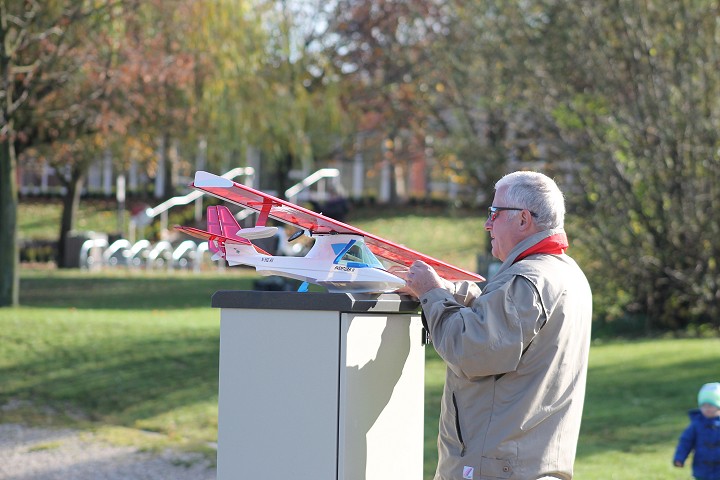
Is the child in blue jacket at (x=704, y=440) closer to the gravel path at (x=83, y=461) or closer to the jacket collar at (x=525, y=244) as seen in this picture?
the gravel path at (x=83, y=461)

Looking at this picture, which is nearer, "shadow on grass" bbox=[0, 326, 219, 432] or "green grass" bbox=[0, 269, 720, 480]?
"green grass" bbox=[0, 269, 720, 480]

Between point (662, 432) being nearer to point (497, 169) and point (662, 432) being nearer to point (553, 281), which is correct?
point (553, 281)

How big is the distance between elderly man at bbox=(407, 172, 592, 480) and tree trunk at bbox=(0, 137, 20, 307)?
Answer: 15805 mm

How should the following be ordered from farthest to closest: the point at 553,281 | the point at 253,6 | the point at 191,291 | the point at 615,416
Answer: the point at 253,6 → the point at 191,291 → the point at 615,416 → the point at 553,281

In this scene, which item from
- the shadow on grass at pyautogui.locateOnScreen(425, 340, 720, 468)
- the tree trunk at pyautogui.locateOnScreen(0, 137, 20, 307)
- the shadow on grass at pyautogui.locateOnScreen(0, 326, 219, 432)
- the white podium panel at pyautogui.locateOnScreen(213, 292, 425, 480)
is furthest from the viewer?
the tree trunk at pyautogui.locateOnScreen(0, 137, 20, 307)

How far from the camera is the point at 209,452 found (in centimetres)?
1014

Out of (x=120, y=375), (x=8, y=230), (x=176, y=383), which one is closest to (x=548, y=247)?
(x=176, y=383)

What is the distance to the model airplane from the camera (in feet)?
13.5

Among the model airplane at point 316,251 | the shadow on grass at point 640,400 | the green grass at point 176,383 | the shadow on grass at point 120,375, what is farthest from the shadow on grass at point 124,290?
the model airplane at point 316,251

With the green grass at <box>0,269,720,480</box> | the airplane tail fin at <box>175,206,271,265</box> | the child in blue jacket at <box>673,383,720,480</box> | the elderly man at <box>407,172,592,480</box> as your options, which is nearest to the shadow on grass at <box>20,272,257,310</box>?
the green grass at <box>0,269,720,480</box>

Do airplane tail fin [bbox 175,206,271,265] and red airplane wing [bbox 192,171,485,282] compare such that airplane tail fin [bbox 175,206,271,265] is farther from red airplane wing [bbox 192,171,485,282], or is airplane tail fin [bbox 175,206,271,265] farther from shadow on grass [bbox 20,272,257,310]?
shadow on grass [bbox 20,272,257,310]

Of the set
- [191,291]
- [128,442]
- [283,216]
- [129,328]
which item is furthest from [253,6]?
[283,216]

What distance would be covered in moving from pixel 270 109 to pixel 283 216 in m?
25.9

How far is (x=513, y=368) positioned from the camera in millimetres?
3645
